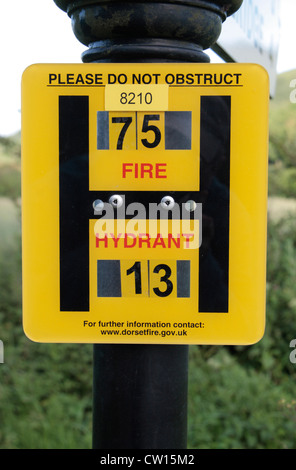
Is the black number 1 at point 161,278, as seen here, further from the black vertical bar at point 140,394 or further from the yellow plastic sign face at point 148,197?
the black vertical bar at point 140,394

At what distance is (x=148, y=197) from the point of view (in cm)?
109

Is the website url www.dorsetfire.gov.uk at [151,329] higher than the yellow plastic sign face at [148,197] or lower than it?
lower

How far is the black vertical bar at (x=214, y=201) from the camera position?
1.09 m

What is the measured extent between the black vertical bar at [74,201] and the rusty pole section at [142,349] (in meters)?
0.14

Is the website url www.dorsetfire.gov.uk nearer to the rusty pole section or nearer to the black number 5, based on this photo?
the rusty pole section

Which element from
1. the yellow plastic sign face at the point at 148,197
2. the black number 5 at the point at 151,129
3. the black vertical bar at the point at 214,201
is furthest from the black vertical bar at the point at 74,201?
the black vertical bar at the point at 214,201

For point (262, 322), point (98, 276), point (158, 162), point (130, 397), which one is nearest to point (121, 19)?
point (158, 162)

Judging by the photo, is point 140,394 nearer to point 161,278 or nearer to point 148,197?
point 161,278

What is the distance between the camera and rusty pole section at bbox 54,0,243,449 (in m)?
1.10

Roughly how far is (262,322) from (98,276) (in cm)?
34

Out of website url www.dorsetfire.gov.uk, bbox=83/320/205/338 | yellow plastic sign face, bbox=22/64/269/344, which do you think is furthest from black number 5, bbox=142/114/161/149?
website url www.dorsetfire.gov.uk, bbox=83/320/205/338

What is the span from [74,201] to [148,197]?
0.49 ft

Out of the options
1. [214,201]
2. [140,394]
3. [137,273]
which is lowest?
[140,394]

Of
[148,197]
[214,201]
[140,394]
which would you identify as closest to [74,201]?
[148,197]
